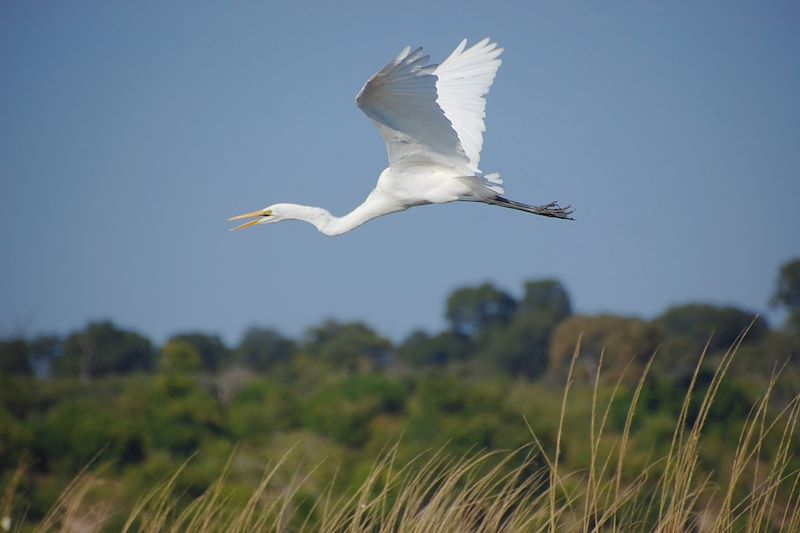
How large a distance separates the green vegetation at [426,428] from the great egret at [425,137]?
5.60 ft

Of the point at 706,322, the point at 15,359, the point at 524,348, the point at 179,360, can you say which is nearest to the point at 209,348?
the point at 15,359

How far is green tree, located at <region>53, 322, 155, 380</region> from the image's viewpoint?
6188cm

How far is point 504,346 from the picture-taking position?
64.3 m

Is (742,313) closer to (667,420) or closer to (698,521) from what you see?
(667,420)

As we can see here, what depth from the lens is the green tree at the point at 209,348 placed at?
61438 mm

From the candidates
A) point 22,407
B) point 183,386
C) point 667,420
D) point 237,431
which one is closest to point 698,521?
point 667,420

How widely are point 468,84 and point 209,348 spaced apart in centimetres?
5596

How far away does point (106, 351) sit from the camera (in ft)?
206

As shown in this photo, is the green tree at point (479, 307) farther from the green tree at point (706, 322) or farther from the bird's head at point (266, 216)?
the bird's head at point (266, 216)

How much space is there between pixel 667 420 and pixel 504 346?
1296 inches

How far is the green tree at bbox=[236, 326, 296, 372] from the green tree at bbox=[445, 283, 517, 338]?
11.4 m

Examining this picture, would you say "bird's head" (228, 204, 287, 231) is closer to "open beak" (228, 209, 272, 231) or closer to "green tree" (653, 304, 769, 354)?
"open beak" (228, 209, 272, 231)

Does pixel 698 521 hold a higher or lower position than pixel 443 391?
higher

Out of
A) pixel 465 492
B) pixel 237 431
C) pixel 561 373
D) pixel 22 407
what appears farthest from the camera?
pixel 561 373
